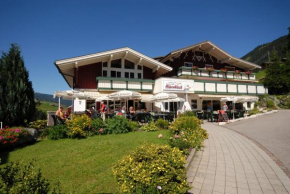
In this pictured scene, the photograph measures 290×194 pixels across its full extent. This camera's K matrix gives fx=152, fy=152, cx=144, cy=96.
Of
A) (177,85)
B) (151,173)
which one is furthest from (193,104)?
(151,173)

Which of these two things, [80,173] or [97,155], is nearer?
[80,173]

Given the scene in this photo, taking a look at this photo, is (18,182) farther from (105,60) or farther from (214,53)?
(214,53)

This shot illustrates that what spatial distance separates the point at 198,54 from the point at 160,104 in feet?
43.7

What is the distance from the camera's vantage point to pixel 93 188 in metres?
3.49

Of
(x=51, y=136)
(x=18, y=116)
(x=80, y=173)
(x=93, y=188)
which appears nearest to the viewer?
(x=93, y=188)

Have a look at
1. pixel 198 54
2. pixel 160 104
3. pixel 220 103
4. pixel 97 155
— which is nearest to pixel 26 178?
pixel 97 155

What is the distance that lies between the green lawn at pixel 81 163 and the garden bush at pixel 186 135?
1877mm

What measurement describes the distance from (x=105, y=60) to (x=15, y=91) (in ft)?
34.0

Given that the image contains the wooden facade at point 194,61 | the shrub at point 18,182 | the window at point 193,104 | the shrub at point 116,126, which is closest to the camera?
the shrub at point 18,182

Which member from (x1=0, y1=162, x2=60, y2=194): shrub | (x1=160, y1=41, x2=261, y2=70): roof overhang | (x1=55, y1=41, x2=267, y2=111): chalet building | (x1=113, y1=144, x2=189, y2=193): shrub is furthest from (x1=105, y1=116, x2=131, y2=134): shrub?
(x1=160, y1=41, x2=261, y2=70): roof overhang

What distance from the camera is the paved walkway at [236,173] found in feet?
11.8

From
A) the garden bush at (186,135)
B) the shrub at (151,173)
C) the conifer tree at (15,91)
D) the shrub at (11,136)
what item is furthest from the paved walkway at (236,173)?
the conifer tree at (15,91)

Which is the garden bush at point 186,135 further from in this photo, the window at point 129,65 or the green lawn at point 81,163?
the window at point 129,65

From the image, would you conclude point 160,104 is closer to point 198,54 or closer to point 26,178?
point 198,54
